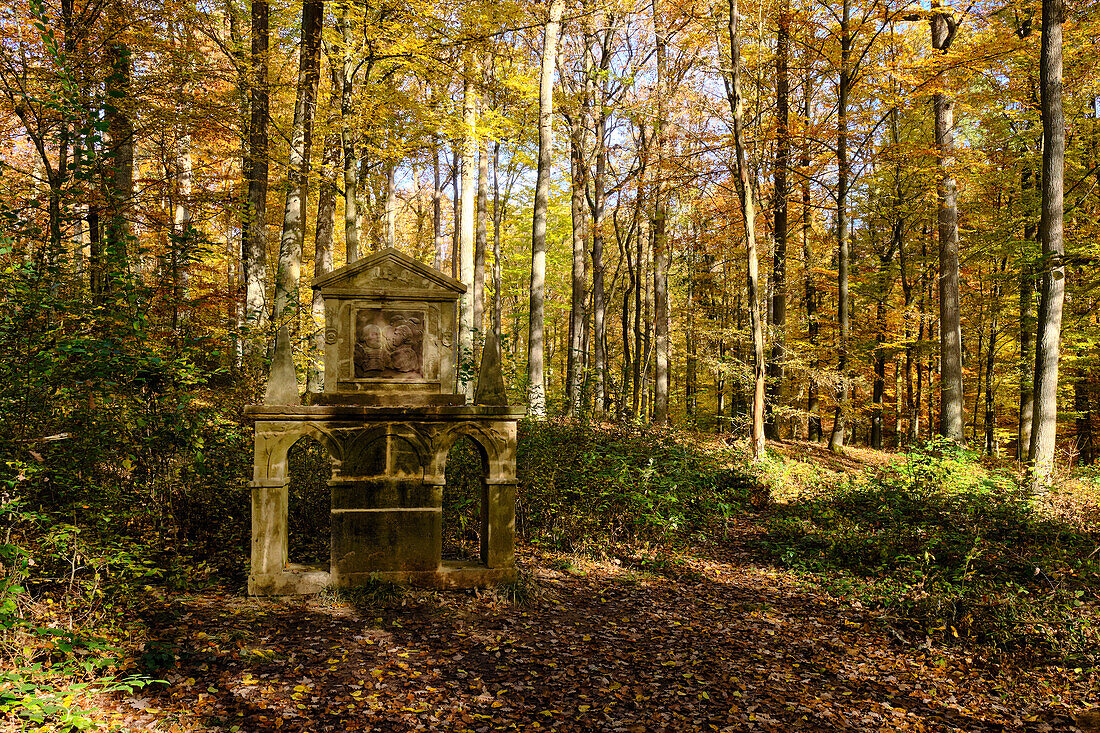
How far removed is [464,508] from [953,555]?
549 centimetres

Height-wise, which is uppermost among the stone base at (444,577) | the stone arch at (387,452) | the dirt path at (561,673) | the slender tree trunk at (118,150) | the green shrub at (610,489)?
the slender tree trunk at (118,150)

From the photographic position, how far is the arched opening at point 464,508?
640 centimetres

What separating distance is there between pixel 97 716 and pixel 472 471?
17.0 feet

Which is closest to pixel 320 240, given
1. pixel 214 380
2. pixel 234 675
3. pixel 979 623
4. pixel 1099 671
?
pixel 214 380

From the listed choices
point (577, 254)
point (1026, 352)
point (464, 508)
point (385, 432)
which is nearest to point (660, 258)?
point (577, 254)

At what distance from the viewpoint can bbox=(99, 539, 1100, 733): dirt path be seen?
3.80 metres

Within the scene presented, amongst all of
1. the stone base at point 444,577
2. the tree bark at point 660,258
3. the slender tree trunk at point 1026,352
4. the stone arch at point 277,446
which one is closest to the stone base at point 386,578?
the stone base at point 444,577

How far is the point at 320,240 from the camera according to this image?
1145cm

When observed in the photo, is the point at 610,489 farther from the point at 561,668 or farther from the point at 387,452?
the point at 561,668

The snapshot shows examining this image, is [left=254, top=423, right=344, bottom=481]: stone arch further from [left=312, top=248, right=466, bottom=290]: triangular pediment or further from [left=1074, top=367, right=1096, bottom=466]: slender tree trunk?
[left=1074, top=367, right=1096, bottom=466]: slender tree trunk

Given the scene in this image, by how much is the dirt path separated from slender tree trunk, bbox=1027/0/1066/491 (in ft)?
20.8

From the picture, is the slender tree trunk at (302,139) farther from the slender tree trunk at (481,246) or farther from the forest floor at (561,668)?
the forest floor at (561,668)

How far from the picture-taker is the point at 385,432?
5738 mm

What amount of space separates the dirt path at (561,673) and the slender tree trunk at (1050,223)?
6355mm
